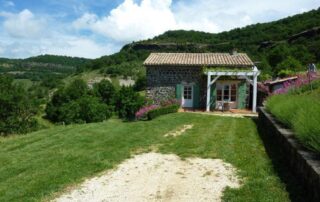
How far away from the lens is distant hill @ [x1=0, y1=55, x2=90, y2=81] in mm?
111581

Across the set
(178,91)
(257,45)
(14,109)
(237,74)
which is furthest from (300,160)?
(257,45)

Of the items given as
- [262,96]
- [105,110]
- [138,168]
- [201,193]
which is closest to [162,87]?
[262,96]

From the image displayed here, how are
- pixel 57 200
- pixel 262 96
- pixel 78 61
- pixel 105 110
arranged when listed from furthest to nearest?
pixel 78 61 < pixel 105 110 < pixel 262 96 < pixel 57 200

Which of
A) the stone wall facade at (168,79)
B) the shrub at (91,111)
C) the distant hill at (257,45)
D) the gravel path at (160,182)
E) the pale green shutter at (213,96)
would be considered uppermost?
the distant hill at (257,45)

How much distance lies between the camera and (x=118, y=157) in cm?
703

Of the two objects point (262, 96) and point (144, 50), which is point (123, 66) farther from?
point (262, 96)

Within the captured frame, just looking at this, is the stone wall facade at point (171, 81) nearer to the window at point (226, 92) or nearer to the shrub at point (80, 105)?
the window at point (226, 92)

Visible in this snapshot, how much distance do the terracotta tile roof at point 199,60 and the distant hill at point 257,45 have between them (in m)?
13.1

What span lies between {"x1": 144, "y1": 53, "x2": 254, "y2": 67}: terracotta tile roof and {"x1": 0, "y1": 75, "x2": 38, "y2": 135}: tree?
19.5m

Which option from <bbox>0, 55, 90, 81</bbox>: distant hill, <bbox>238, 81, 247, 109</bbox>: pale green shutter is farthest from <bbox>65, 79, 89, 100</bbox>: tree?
<bbox>0, 55, 90, 81</bbox>: distant hill

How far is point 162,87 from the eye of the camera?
21.4 m

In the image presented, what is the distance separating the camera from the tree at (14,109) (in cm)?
3538

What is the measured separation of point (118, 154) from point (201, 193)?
9.76ft

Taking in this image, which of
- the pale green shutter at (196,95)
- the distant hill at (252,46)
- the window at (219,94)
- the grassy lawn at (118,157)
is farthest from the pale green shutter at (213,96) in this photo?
the distant hill at (252,46)
